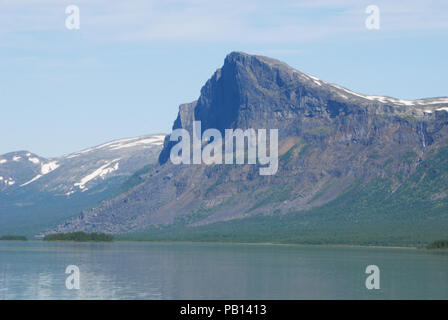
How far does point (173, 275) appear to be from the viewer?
134m

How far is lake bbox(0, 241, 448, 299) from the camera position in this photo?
107625mm

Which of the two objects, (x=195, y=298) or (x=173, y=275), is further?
(x=173, y=275)

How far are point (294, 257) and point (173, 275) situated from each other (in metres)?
57.1

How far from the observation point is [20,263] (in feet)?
532

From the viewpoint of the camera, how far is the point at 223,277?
130875 mm

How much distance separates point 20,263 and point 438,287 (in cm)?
8186

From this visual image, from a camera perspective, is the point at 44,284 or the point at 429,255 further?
the point at 429,255

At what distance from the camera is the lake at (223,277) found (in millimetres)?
107625
